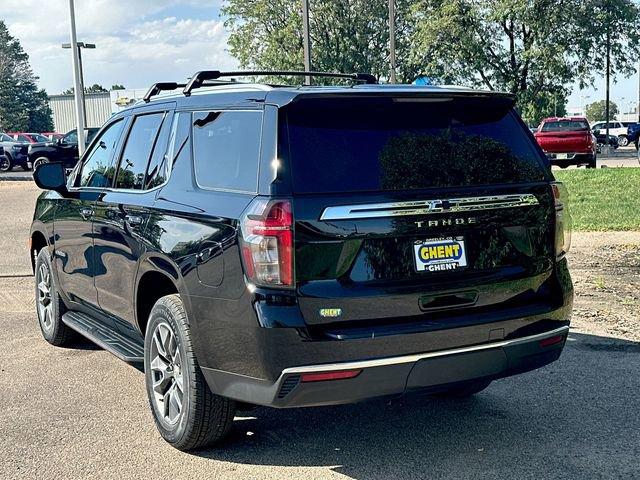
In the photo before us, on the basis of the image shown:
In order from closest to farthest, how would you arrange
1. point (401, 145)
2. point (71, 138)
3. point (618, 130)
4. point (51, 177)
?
point (401, 145), point (51, 177), point (71, 138), point (618, 130)

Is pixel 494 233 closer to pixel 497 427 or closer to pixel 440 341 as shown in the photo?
pixel 440 341

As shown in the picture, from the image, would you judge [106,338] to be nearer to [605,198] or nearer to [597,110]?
[605,198]

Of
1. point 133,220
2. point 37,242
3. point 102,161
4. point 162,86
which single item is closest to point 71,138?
point 37,242

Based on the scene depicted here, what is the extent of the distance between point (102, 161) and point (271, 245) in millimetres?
2654

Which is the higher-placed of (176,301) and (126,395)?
(176,301)

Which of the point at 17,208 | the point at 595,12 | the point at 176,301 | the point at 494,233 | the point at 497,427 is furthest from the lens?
the point at 595,12

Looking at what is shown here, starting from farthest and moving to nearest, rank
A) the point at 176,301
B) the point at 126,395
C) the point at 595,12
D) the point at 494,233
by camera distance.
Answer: the point at 595,12 < the point at 126,395 < the point at 176,301 < the point at 494,233

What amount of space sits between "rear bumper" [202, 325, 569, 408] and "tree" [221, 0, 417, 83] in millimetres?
42050

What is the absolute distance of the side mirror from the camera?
5.96 m

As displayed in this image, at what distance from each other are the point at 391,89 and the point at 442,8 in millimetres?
34448

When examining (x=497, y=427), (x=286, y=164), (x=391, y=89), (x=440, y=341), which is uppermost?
(x=391, y=89)

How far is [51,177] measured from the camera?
600 cm

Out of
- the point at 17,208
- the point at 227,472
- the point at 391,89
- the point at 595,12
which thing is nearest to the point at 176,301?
the point at 227,472

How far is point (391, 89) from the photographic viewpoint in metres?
3.95
